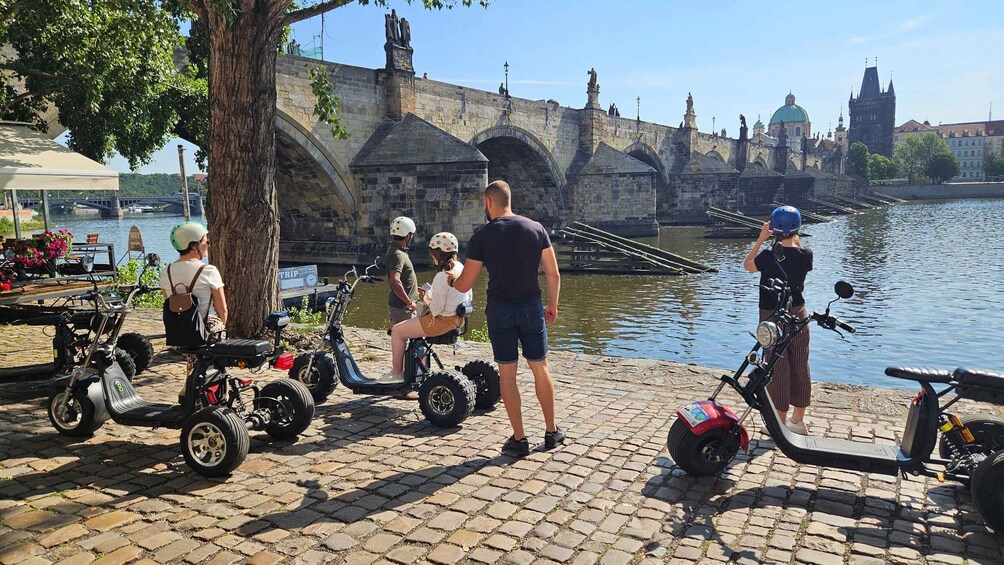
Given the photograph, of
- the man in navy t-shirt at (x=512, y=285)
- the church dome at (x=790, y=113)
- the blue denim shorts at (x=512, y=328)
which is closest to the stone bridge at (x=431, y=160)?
the man in navy t-shirt at (x=512, y=285)

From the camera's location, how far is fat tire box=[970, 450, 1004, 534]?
304 centimetres

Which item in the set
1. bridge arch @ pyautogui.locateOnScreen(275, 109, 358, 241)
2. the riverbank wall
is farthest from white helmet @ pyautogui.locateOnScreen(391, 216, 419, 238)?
the riverbank wall

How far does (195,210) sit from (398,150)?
70.4 metres

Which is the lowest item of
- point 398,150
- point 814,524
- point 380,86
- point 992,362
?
point 992,362

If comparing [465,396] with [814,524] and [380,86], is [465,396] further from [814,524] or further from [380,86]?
[380,86]

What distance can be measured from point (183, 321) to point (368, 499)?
162 centimetres

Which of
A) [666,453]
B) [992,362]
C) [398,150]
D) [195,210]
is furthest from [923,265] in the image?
[195,210]

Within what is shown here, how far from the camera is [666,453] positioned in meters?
4.23

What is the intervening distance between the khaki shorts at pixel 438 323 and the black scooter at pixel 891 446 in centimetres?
177

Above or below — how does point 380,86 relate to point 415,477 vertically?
above

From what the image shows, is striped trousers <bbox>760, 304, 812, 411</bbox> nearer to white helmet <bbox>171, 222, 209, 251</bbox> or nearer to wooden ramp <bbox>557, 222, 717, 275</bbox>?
white helmet <bbox>171, 222, 209, 251</bbox>

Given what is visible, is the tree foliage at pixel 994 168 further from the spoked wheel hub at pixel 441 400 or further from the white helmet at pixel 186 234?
the white helmet at pixel 186 234

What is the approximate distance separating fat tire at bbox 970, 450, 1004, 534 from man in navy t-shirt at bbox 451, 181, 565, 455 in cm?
212

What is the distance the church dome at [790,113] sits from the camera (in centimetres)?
13200
